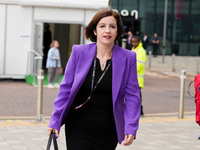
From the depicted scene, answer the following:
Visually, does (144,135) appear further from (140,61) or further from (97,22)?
(97,22)

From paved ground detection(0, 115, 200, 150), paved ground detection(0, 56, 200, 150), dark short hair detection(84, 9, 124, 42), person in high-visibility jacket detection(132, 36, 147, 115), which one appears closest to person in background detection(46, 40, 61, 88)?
paved ground detection(0, 56, 200, 150)

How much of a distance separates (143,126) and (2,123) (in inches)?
99.6

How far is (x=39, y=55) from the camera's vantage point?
1872 cm

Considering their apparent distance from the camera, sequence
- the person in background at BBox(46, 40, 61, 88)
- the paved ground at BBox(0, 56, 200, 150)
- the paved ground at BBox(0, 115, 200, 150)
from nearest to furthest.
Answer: the paved ground at BBox(0, 115, 200, 150) → the paved ground at BBox(0, 56, 200, 150) → the person in background at BBox(46, 40, 61, 88)

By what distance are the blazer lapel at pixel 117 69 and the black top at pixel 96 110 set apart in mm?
40

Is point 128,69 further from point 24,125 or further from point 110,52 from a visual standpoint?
point 24,125

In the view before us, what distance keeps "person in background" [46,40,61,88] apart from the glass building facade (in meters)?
26.5

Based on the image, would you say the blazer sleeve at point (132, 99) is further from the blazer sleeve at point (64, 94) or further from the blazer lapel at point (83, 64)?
the blazer sleeve at point (64, 94)

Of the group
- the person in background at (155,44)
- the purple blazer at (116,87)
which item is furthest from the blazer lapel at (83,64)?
the person in background at (155,44)

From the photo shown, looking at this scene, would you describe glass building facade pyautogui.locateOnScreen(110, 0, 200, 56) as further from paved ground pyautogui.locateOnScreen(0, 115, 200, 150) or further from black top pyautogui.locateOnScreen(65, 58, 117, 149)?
black top pyautogui.locateOnScreen(65, 58, 117, 149)

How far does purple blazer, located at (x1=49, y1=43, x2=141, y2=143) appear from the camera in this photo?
4105mm

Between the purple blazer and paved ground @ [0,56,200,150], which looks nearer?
the purple blazer

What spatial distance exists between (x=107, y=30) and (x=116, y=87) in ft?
1.44

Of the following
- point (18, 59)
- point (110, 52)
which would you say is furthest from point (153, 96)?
point (110, 52)
